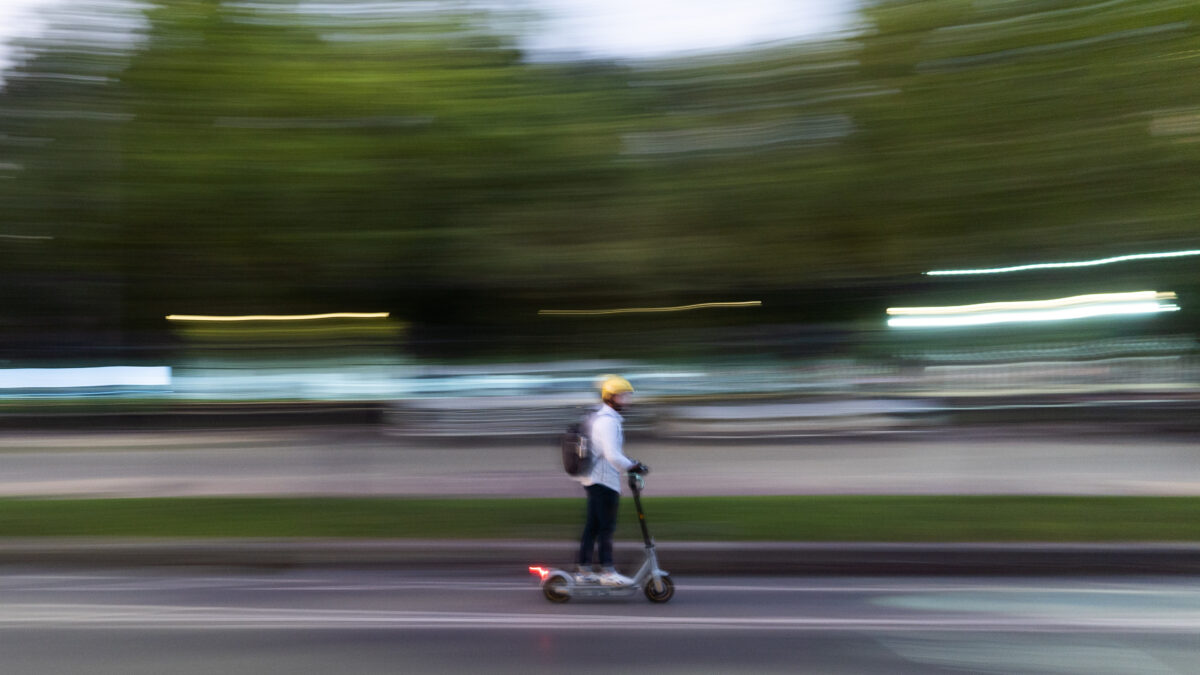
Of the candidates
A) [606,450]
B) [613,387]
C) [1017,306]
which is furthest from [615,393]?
[1017,306]

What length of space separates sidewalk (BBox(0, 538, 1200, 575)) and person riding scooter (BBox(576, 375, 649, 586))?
3.06 feet

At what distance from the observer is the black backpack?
6.40 m

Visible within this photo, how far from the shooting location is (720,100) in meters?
11.5

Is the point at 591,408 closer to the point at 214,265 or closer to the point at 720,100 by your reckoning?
the point at 720,100

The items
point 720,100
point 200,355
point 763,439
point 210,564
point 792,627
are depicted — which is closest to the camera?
point 792,627

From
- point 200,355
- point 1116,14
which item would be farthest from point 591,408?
point 200,355

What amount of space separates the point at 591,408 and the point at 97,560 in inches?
151

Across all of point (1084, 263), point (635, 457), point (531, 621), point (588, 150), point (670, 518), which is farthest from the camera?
point (635, 457)

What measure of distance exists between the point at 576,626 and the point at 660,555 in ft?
5.26

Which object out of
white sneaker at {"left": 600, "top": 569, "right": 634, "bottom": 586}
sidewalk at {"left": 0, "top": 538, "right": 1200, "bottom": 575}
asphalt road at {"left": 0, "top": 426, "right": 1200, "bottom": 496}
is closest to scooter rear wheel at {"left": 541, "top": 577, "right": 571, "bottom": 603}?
white sneaker at {"left": 600, "top": 569, "right": 634, "bottom": 586}

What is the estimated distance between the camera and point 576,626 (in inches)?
231

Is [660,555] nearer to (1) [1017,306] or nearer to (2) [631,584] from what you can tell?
(2) [631,584]

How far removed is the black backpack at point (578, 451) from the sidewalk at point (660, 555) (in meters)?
1.27

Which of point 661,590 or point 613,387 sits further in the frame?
point 613,387
